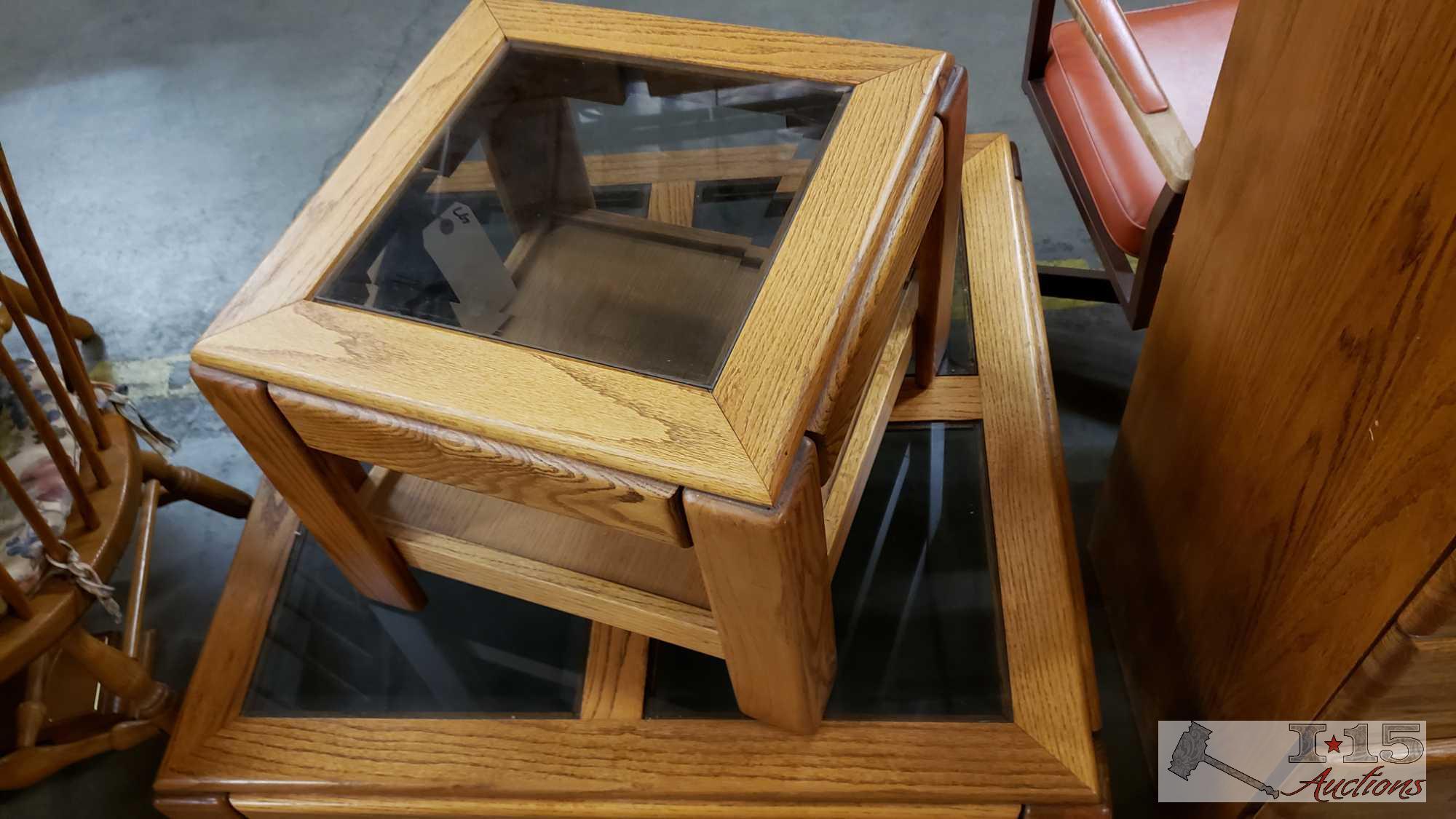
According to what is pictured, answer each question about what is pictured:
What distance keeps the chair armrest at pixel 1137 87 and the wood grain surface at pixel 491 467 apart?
598 mm

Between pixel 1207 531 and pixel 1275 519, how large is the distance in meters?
0.14

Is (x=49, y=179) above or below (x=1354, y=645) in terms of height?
below

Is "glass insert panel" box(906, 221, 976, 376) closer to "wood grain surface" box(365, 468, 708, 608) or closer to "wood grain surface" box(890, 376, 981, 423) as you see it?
"wood grain surface" box(890, 376, 981, 423)

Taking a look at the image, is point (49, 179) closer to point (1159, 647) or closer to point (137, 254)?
point (137, 254)

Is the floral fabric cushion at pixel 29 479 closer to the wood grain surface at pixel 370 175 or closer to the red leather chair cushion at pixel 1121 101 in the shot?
the wood grain surface at pixel 370 175

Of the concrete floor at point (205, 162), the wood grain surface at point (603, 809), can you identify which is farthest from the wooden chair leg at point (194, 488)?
the wood grain surface at point (603, 809)

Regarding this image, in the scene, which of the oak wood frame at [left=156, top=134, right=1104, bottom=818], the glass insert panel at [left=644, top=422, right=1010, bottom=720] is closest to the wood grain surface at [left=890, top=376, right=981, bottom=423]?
the glass insert panel at [left=644, top=422, right=1010, bottom=720]

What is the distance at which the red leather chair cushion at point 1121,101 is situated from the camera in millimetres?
1061

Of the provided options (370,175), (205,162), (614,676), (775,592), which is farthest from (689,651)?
(205,162)

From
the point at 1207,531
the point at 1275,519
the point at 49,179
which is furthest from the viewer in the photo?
the point at 49,179

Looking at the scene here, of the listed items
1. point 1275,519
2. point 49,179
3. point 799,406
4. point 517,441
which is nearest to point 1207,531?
point 1275,519

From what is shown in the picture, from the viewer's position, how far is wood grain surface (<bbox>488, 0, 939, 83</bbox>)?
0.88 meters

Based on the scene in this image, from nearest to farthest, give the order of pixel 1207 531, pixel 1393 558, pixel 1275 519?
pixel 1393 558
pixel 1275 519
pixel 1207 531

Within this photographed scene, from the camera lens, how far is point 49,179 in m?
1.92
